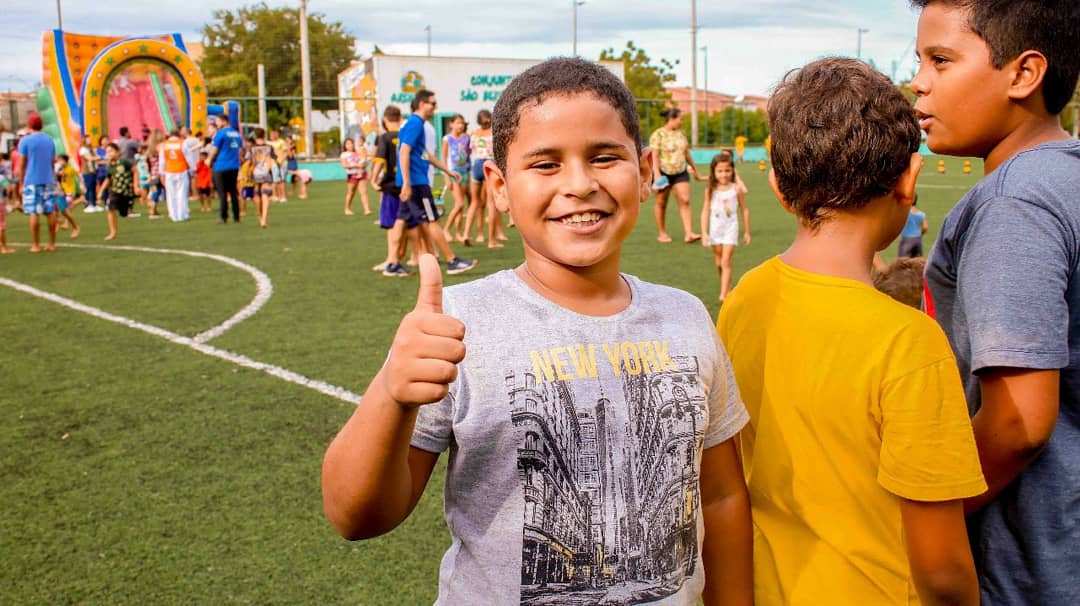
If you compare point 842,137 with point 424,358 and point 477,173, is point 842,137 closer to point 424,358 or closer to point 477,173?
point 424,358

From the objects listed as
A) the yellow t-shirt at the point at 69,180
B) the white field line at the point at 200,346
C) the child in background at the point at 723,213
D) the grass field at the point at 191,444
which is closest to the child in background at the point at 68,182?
the yellow t-shirt at the point at 69,180

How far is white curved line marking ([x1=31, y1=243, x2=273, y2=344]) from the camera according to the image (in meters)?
8.06

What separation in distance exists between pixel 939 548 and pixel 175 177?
19.9 meters

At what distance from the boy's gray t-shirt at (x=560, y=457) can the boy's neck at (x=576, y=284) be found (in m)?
0.04

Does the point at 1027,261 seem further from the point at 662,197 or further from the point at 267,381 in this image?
the point at 662,197

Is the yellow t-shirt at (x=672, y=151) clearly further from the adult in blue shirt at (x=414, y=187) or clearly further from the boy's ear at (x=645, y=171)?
the boy's ear at (x=645, y=171)

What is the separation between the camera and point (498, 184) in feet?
6.20

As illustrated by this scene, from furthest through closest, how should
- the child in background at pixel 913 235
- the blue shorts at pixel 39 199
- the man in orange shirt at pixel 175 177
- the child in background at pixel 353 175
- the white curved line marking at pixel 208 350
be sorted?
the child in background at pixel 353 175
the man in orange shirt at pixel 175 177
the blue shorts at pixel 39 199
the child in background at pixel 913 235
the white curved line marking at pixel 208 350

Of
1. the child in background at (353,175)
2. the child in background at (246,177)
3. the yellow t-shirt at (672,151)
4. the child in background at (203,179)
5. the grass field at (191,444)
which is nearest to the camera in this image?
the grass field at (191,444)

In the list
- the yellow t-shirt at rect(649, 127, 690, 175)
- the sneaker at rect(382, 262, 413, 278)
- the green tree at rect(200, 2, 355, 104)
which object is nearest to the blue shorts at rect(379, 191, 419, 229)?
the sneaker at rect(382, 262, 413, 278)

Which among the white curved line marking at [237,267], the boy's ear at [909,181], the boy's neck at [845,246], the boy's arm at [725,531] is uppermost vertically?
the boy's ear at [909,181]

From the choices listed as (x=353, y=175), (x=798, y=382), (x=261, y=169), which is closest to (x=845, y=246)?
(x=798, y=382)

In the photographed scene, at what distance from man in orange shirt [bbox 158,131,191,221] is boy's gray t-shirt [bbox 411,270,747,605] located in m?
19.4

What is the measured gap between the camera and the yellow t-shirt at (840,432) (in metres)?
1.60
